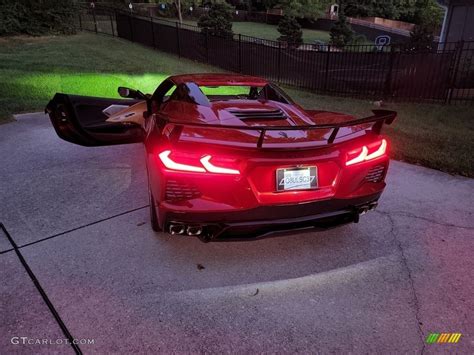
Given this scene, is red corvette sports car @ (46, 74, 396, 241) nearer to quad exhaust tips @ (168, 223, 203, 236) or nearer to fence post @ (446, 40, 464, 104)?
quad exhaust tips @ (168, 223, 203, 236)

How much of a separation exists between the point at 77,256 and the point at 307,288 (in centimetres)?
182

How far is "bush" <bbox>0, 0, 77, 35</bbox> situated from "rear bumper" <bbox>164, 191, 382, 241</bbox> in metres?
Result: 18.1

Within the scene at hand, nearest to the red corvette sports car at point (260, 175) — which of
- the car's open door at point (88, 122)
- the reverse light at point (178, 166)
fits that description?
the reverse light at point (178, 166)

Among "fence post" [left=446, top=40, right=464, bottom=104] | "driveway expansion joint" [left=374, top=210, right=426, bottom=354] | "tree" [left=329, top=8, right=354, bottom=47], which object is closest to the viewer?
"driveway expansion joint" [left=374, top=210, right=426, bottom=354]

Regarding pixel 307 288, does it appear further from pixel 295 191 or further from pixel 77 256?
pixel 77 256

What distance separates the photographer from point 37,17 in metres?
17.8

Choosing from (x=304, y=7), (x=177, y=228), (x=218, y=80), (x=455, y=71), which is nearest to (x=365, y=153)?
(x=177, y=228)

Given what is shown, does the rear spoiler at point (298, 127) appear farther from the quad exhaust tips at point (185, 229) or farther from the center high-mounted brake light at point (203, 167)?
the quad exhaust tips at point (185, 229)

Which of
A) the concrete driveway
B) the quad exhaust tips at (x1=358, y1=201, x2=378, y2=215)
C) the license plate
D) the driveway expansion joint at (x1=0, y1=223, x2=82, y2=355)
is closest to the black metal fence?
the concrete driveway

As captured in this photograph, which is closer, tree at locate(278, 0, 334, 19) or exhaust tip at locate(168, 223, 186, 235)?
exhaust tip at locate(168, 223, 186, 235)

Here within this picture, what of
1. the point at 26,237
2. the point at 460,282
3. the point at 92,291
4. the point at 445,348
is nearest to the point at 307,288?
the point at 445,348

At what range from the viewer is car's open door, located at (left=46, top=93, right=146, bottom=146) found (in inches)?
192

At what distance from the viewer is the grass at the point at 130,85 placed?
20.6ft

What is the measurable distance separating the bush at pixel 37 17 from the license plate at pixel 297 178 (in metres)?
18.3
